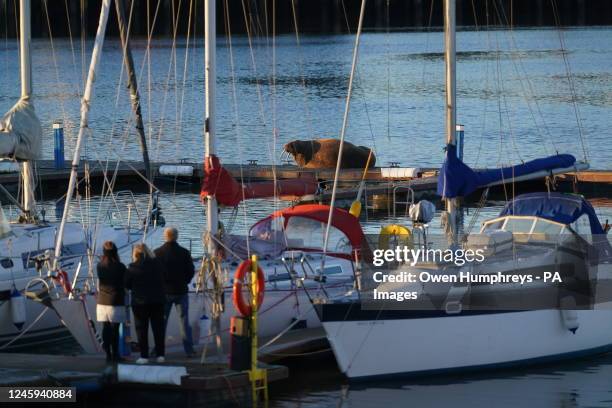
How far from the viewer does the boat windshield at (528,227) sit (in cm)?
2220

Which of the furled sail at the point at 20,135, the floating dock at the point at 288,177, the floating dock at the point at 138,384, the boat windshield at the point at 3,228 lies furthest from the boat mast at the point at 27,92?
the floating dock at the point at 288,177

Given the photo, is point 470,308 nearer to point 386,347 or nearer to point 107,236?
point 386,347

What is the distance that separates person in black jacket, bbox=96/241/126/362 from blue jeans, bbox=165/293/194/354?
700mm

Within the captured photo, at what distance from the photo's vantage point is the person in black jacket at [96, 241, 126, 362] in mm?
18875

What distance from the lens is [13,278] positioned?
22.0m

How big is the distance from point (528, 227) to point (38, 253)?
7.58 m

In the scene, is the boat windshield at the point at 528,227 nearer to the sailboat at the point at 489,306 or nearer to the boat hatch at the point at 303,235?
the sailboat at the point at 489,306

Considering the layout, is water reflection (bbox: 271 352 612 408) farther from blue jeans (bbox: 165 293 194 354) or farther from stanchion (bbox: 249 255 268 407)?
blue jeans (bbox: 165 293 194 354)

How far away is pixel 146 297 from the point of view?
1861 cm

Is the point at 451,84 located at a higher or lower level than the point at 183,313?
higher

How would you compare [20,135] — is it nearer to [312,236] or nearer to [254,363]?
[312,236]

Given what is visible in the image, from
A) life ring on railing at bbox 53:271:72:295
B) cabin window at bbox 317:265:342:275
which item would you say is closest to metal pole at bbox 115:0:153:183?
cabin window at bbox 317:265:342:275

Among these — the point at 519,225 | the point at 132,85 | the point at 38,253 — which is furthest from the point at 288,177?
the point at 519,225

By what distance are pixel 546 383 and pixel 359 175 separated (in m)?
16.9
